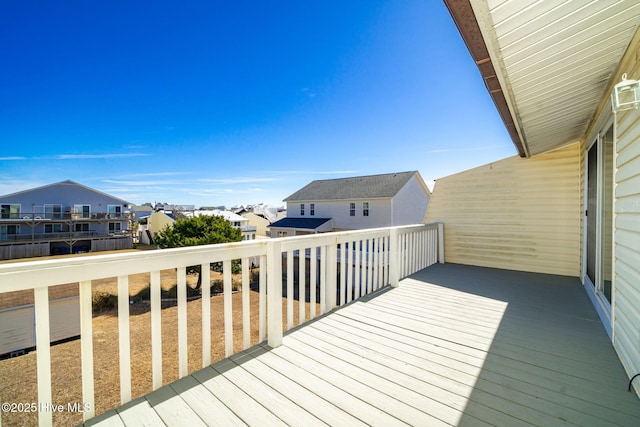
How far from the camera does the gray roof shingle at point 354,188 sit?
1795 centimetres

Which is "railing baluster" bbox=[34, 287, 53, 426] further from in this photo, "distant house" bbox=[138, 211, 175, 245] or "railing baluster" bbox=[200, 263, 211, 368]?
"distant house" bbox=[138, 211, 175, 245]

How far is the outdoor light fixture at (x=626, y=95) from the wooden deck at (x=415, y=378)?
1.78m

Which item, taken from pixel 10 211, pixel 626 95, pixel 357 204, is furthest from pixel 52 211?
pixel 626 95

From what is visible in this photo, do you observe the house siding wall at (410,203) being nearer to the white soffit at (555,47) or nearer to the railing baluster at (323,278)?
the white soffit at (555,47)

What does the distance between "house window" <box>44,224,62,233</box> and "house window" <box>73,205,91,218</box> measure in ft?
4.94

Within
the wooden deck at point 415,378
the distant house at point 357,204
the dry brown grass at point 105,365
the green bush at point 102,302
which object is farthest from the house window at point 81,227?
the wooden deck at point 415,378

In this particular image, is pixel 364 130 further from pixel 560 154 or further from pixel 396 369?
pixel 396 369

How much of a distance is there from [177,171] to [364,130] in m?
36.6

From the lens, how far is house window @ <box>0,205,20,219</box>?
742 inches

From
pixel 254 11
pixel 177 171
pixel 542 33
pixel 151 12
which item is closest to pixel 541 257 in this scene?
pixel 542 33

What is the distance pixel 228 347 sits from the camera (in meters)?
1.98

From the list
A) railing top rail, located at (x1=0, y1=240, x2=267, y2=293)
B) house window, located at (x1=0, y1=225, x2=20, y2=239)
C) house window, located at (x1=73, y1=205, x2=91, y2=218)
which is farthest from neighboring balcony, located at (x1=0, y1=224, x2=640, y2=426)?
house window, located at (x1=0, y1=225, x2=20, y2=239)

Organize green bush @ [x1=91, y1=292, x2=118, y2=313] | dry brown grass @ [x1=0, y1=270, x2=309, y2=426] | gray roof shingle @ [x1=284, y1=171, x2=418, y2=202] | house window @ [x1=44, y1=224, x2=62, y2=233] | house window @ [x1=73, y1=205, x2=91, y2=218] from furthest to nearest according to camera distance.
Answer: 1. house window @ [x1=73, y1=205, x2=91, y2=218]
2. house window @ [x1=44, y1=224, x2=62, y2=233]
3. gray roof shingle @ [x1=284, y1=171, x2=418, y2=202]
4. green bush @ [x1=91, y1=292, x2=118, y2=313]
5. dry brown grass @ [x1=0, y1=270, x2=309, y2=426]

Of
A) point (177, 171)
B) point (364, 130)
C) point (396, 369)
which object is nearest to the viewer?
point (396, 369)
